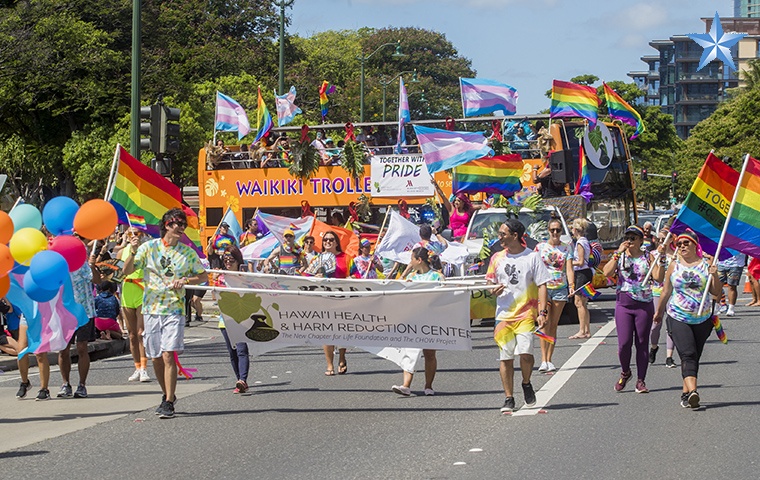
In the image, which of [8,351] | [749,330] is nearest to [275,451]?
[8,351]

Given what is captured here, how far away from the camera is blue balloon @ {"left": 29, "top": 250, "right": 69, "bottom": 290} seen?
10.4 meters

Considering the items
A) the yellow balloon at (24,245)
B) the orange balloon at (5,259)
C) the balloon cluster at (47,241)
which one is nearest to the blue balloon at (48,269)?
the balloon cluster at (47,241)

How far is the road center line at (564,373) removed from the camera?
36.8 feet

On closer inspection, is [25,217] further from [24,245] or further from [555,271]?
[555,271]

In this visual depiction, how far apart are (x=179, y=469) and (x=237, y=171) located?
58.5ft

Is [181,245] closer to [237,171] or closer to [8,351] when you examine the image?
[8,351]

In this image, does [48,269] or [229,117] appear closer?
[48,269]

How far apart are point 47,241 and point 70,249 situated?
0.22 metres

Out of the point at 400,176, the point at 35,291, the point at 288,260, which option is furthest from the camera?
the point at 400,176

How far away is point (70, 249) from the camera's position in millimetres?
11344

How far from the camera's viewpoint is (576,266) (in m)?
18.0

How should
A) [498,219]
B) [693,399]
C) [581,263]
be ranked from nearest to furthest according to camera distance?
[693,399] → [581,263] → [498,219]

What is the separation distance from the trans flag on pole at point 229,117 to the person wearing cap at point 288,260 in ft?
39.9

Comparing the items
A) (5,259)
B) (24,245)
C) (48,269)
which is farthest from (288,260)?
(5,259)
